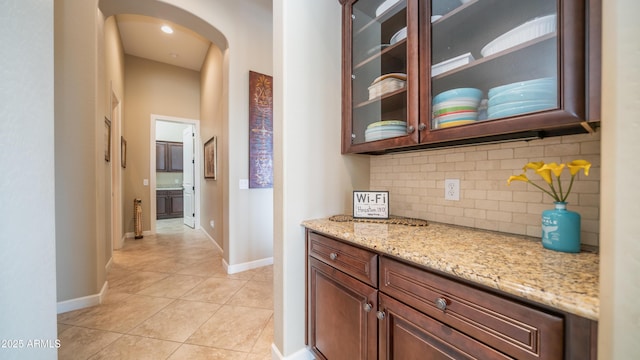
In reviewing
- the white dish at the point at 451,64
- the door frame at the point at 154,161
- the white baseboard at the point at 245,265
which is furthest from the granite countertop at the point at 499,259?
the door frame at the point at 154,161

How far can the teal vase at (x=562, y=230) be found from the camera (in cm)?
78

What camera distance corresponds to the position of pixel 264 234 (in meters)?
3.08

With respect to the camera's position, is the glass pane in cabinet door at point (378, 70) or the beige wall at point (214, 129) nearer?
the glass pane in cabinet door at point (378, 70)

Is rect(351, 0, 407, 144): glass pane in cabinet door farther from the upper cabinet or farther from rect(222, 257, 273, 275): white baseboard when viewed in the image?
rect(222, 257, 273, 275): white baseboard

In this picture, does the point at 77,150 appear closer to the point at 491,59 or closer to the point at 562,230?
the point at 491,59

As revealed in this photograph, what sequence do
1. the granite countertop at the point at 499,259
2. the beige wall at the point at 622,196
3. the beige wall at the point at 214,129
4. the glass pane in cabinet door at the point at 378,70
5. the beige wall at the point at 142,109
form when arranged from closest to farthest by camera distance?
the beige wall at the point at 622,196 < the granite countertop at the point at 499,259 < the glass pane in cabinet door at the point at 378,70 < the beige wall at the point at 214,129 < the beige wall at the point at 142,109

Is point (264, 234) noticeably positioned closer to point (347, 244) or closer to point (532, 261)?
point (347, 244)

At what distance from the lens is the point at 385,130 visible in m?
1.33

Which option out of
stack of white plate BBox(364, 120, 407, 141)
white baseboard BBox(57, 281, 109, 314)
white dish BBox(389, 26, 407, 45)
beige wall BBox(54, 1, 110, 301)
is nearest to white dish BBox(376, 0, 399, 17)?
white dish BBox(389, 26, 407, 45)

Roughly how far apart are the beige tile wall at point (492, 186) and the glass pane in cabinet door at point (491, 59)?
11.4 inches

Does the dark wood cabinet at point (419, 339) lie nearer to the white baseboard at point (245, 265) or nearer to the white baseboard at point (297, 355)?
the white baseboard at point (297, 355)

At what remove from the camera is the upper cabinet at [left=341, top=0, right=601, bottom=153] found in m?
0.73

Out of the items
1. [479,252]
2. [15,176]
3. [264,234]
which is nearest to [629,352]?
[479,252]

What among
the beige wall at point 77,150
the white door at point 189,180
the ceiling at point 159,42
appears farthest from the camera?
the white door at point 189,180
